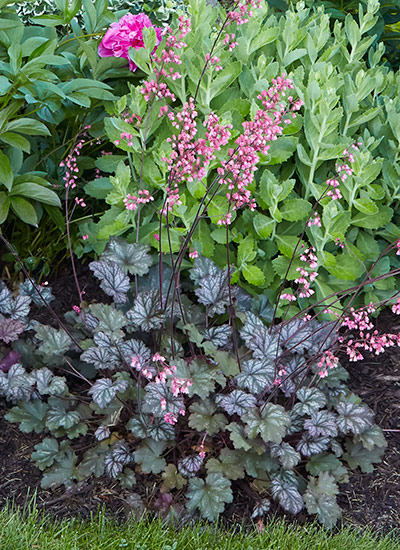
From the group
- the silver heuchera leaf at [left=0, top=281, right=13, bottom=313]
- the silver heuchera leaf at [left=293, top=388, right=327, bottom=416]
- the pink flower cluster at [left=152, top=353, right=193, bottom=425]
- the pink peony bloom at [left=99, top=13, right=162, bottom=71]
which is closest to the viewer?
the pink flower cluster at [left=152, top=353, right=193, bottom=425]

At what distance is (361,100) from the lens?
9.66 ft

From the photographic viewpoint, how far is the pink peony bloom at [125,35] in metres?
2.71

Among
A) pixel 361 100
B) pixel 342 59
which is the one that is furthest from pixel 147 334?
pixel 342 59

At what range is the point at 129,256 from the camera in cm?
257

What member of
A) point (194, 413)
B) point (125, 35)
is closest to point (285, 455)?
point (194, 413)

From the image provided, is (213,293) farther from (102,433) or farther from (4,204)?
(4,204)

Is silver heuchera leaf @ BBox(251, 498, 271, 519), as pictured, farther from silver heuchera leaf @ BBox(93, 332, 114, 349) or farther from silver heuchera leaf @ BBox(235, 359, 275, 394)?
silver heuchera leaf @ BBox(93, 332, 114, 349)

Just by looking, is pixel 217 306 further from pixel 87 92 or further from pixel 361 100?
pixel 361 100

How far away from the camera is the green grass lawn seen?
2.01 meters

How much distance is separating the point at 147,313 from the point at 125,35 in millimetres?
1199

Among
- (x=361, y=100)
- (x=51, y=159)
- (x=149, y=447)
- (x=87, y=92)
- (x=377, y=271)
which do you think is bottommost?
(x=377, y=271)

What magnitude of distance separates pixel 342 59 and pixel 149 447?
6.70 ft

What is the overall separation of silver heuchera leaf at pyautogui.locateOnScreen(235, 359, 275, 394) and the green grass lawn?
0.45m

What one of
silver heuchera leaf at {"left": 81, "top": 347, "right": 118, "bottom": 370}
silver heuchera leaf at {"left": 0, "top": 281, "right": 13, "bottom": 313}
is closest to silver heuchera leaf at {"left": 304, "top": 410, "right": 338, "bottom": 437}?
silver heuchera leaf at {"left": 81, "top": 347, "right": 118, "bottom": 370}
